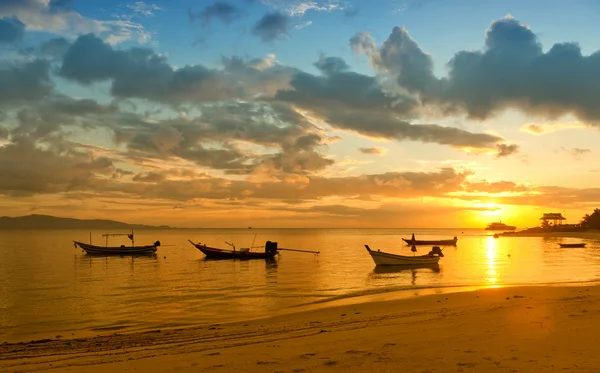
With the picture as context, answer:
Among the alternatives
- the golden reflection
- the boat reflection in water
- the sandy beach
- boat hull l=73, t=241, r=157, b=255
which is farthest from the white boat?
boat hull l=73, t=241, r=157, b=255

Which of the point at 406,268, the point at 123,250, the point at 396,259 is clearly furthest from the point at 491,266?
the point at 123,250

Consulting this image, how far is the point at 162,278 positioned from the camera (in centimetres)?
4316

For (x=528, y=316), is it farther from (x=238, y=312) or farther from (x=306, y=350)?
(x=238, y=312)

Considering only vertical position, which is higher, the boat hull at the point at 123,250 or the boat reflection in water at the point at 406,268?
the boat hull at the point at 123,250

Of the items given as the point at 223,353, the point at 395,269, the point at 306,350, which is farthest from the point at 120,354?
the point at 395,269

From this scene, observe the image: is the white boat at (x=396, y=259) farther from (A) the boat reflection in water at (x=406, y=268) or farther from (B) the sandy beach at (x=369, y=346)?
(B) the sandy beach at (x=369, y=346)

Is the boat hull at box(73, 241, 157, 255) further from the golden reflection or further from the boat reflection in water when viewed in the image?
the golden reflection

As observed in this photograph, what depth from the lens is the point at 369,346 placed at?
423 inches

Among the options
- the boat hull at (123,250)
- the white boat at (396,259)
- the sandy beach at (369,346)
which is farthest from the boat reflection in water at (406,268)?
the boat hull at (123,250)

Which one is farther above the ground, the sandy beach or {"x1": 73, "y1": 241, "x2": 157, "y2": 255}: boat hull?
the sandy beach

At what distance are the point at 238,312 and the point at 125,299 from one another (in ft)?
33.1

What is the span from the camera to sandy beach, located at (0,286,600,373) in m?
8.90

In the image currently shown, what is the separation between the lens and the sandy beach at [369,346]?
29.2 feet

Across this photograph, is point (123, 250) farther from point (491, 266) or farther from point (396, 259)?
point (491, 266)
